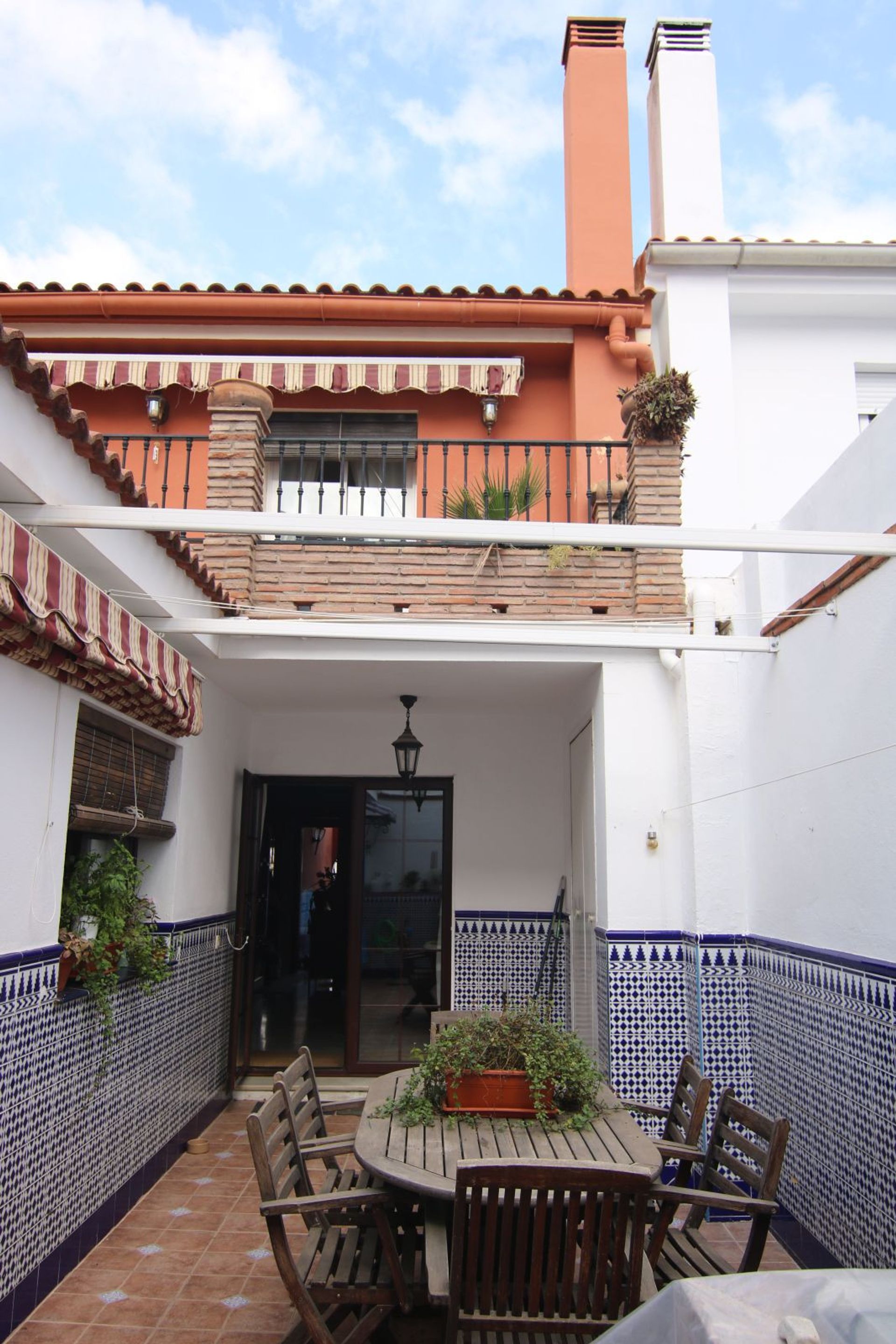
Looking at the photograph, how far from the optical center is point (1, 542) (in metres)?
2.96

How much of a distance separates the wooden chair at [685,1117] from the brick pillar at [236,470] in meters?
3.59

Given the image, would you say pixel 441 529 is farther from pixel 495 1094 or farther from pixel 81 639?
pixel 495 1094

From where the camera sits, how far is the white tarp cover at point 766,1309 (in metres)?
1.78

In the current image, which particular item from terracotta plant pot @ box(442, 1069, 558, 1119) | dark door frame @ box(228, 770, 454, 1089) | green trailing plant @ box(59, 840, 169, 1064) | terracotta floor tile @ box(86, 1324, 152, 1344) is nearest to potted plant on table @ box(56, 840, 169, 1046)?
green trailing plant @ box(59, 840, 169, 1064)

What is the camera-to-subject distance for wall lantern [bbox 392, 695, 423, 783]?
711 centimetres

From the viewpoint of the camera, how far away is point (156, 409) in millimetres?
8336

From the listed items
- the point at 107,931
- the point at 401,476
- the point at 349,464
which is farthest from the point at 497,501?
the point at 107,931

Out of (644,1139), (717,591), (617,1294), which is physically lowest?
(617,1294)

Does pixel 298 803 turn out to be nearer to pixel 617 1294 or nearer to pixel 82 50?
pixel 82 50

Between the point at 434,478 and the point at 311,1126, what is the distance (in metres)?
5.44

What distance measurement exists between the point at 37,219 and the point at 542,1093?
10611 millimetres

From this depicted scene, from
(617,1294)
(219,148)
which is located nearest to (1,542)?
(617,1294)

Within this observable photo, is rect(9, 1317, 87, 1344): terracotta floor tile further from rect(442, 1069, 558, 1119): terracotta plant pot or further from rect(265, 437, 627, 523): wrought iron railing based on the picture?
rect(265, 437, 627, 523): wrought iron railing

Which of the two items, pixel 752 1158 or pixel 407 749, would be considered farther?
pixel 407 749
